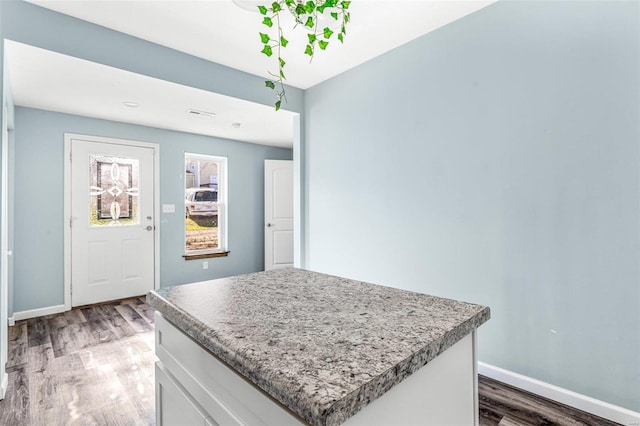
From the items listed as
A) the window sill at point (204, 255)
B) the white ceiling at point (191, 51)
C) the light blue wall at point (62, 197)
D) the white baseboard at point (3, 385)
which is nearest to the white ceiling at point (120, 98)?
the white ceiling at point (191, 51)

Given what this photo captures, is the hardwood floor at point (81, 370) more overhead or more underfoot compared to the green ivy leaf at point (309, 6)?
more underfoot

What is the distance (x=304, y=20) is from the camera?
207 centimetres

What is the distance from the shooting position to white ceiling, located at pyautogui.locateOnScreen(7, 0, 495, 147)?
213 centimetres

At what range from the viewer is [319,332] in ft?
2.59

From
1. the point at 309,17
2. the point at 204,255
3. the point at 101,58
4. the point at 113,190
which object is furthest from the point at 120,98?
the point at 204,255

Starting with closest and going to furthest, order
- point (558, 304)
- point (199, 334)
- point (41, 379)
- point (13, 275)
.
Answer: point (199, 334) → point (558, 304) → point (41, 379) → point (13, 275)

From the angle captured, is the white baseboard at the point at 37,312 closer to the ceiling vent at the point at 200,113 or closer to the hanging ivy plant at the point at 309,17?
the ceiling vent at the point at 200,113

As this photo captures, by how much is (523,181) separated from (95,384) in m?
3.08

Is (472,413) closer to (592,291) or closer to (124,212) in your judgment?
(592,291)

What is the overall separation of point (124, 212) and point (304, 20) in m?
3.40

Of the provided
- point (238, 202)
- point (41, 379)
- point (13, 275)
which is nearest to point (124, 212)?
point (13, 275)

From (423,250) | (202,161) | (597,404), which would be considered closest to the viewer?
(597,404)

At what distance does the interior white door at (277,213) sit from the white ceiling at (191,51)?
5.44ft

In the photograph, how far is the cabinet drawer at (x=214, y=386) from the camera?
64 cm
